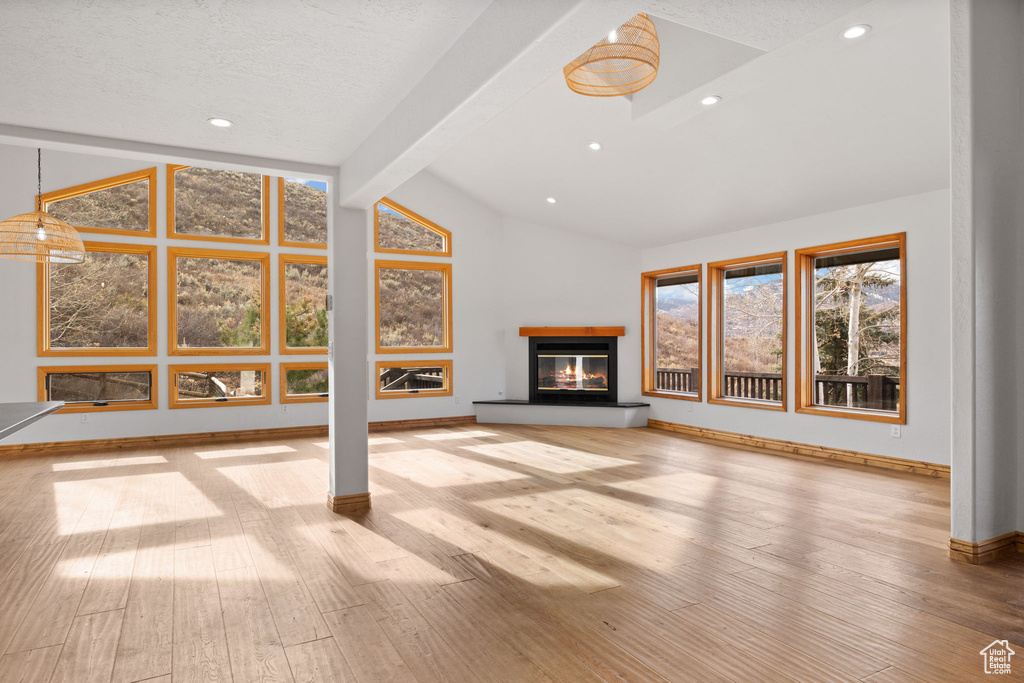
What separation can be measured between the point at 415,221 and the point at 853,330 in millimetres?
5740

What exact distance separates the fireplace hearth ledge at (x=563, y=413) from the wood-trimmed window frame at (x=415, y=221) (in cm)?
228

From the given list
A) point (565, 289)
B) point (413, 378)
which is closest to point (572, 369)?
point (565, 289)

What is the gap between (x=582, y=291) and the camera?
867 cm

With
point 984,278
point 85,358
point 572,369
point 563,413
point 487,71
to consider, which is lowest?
point 563,413

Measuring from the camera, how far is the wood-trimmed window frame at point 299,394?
7598mm

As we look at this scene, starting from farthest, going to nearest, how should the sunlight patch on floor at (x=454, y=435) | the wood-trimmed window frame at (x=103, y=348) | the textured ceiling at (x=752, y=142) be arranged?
the sunlight patch on floor at (x=454, y=435) < the wood-trimmed window frame at (x=103, y=348) < the textured ceiling at (x=752, y=142)

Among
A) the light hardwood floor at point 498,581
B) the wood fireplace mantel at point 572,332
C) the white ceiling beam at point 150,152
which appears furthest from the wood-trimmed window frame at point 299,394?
the white ceiling beam at point 150,152

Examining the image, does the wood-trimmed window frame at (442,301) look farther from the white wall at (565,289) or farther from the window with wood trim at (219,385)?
the window with wood trim at (219,385)

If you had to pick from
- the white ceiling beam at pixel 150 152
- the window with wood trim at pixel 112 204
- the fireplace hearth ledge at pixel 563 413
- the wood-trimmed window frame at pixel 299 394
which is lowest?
the fireplace hearth ledge at pixel 563 413

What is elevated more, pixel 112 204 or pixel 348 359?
pixel 112 204

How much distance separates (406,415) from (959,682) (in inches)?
272

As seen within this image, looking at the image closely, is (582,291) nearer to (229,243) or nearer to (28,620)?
(229,243)

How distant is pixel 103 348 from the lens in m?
6.75

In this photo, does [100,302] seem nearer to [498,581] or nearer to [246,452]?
Answer: [246,452]
